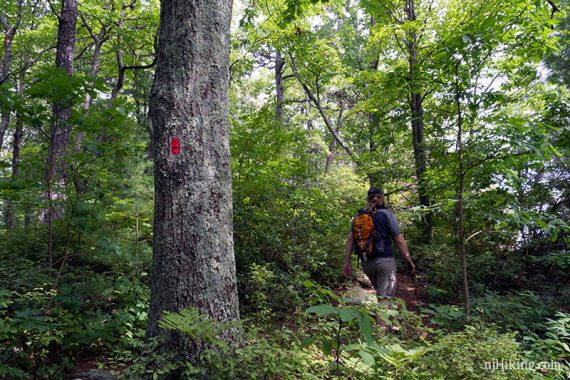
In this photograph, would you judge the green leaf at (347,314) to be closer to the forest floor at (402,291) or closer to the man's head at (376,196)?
the forest floor at (402,291)

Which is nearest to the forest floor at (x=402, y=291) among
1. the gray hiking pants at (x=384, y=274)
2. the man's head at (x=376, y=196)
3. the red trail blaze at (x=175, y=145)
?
the gray hiking pants at (x=384, y=274)

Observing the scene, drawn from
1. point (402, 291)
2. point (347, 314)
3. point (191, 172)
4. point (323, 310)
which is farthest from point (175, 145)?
point (402, 291)

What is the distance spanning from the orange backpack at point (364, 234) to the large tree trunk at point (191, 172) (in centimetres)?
227

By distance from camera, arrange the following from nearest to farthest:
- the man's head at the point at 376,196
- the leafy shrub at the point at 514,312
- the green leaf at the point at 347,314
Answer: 1. the green leaf at the point at 347,314
2. the leafy shrub at the point at 514,312
3. the man's head at the point at 376,196

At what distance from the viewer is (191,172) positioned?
2904 mm

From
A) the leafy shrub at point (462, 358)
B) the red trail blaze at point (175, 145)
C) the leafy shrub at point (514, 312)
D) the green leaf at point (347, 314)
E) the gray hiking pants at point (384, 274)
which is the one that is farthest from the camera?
the leafy shrub at point (514, 312)

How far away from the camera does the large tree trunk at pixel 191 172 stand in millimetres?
2785

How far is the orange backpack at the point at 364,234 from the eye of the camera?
4.65 m

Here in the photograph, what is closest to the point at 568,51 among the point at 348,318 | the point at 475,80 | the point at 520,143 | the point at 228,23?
the point at 475,80

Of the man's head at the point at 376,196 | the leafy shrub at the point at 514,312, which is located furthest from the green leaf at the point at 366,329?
the leafy shrub at the point at 514,312

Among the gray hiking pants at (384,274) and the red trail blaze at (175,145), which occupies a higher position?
the red trail blaze at (175,145)

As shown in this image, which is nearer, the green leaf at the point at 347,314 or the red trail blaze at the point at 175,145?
the green leaf at the point at 347,314

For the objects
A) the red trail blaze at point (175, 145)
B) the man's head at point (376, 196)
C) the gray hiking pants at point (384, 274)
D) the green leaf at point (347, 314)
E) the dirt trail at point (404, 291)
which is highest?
the red trail blaze at point (175, 145)

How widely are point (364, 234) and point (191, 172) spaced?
2.72 metres
